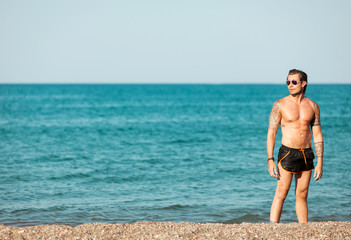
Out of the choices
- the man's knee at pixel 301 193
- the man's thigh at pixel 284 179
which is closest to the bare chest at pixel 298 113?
the man's thigh at pixel 284 179

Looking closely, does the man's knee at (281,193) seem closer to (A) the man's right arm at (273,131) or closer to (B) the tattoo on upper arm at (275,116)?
(A) the man's right arm at (273,131)

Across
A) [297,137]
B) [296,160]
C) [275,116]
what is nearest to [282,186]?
[296,160]

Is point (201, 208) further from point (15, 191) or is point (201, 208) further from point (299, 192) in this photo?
point (15, 191)

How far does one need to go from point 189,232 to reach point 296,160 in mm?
1861

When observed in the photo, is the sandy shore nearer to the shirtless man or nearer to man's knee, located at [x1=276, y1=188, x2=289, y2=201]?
man's knee, located at [x1=276, y1=188, x2=289, y2=201]

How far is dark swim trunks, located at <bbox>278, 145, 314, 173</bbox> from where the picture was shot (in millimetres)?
6199

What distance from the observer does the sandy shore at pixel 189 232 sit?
5793mm

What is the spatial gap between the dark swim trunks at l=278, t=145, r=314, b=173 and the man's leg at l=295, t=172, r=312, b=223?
139 millimetres

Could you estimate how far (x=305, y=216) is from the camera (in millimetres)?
6645

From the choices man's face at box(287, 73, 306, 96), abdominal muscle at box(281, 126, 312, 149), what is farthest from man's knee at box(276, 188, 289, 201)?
man's face at box(287, 73, 306, 96)

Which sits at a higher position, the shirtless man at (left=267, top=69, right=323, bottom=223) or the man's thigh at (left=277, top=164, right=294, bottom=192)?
the shirtless man at (left=267, top=69, right=323, bottom=223)

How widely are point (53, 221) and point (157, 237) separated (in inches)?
133

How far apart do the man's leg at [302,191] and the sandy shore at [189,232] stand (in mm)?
282

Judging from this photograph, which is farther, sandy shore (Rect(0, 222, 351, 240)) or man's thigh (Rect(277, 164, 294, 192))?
man's thigh (Rect(277, 164, 294, 192))
